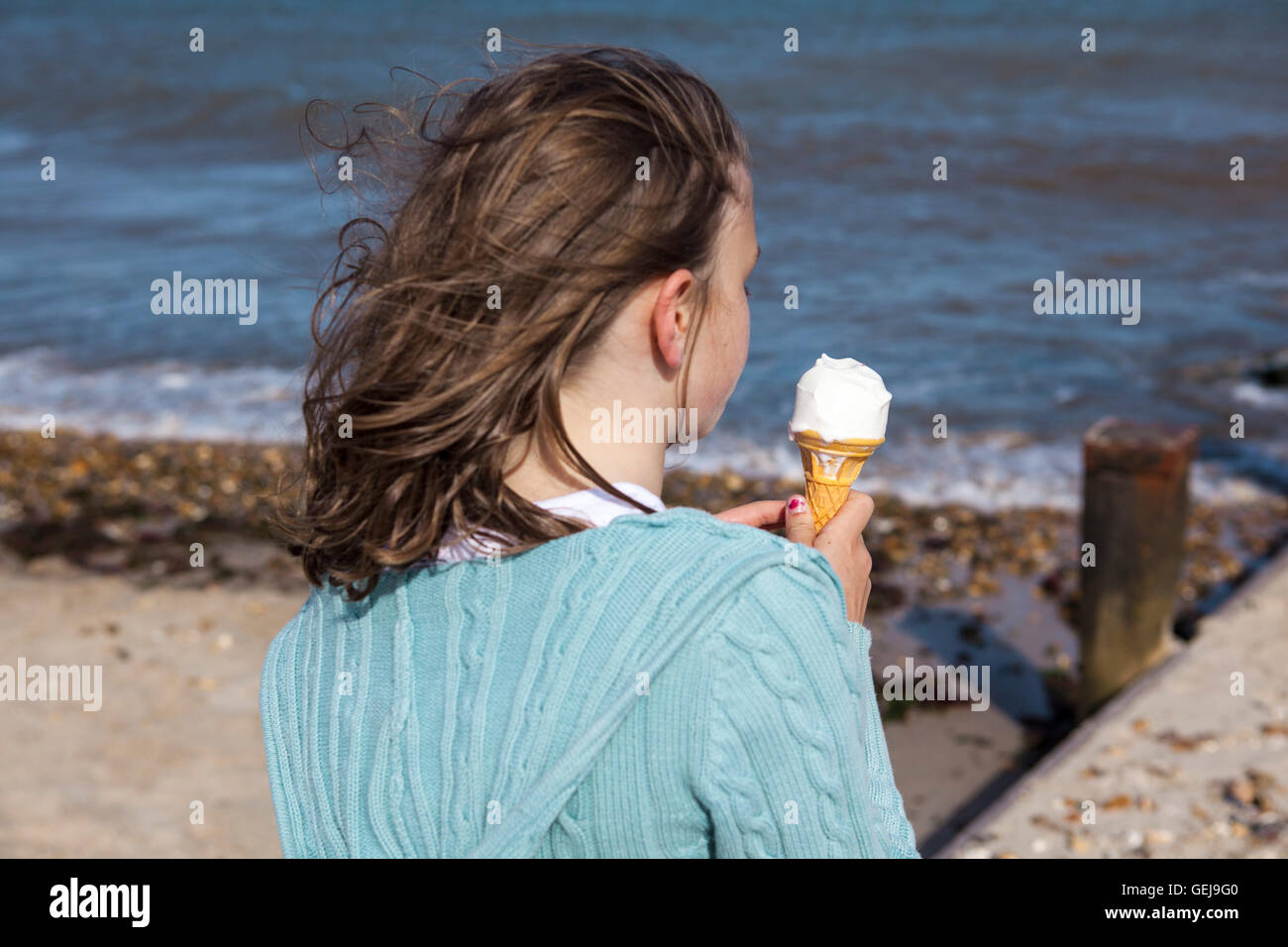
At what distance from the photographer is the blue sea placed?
8805mm

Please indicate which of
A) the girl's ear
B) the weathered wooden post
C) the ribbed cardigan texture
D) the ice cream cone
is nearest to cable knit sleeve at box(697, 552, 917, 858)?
the ribbed cardigan texture

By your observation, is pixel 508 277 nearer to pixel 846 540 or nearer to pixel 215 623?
pixel 846 540

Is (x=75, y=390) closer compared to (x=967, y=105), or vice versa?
(x=75, y=390)

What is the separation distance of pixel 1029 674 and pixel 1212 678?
78 cm

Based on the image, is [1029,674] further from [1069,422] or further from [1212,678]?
[1069,422]

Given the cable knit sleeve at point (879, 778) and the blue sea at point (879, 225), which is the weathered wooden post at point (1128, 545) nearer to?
the blue sea at point (879, 225)

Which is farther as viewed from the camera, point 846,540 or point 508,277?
point 846,540

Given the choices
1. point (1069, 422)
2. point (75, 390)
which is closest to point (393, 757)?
point (1069, 422)

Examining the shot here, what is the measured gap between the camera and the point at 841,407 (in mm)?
2035

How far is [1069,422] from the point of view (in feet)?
28.6

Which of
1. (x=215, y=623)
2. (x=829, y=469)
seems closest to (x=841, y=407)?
(x=829, y=469)

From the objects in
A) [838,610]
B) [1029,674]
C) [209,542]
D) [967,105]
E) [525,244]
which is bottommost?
[1029,674]

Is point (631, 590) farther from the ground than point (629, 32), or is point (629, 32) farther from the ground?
point (629, 32)

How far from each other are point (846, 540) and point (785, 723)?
1.38ft
